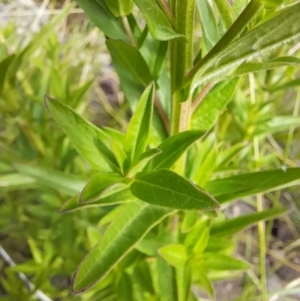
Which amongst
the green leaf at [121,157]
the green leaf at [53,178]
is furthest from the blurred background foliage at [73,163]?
the green leaf at [121,157]

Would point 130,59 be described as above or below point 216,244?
above

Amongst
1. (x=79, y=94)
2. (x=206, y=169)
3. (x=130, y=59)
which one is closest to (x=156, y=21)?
(x=130, y=59)

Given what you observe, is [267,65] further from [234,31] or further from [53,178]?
[53,178]

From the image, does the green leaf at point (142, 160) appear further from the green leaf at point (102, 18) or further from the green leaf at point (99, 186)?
the green leaf at point (102, 18)

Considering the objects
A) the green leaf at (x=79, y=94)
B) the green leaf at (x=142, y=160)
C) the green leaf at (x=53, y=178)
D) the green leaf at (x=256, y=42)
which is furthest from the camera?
the green leaf at (x=79, y=94)

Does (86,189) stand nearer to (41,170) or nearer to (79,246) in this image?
(41,170)

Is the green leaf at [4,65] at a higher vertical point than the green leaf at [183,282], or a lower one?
higher

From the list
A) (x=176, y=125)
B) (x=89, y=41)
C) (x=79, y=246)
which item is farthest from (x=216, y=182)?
(x=89, y=41)
